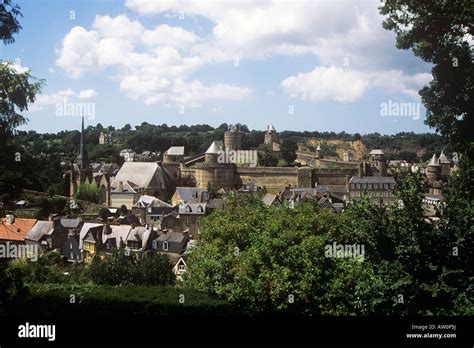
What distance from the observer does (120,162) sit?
1489 inches

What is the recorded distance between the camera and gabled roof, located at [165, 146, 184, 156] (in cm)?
4378

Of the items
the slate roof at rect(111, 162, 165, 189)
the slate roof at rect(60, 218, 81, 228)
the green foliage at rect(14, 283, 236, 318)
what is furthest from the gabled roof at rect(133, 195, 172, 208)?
the green foliage at rect(14, 283, 236, 318)

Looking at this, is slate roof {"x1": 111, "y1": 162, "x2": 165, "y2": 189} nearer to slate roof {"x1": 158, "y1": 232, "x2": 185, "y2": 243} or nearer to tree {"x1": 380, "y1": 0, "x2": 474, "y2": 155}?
slate roof {"x1": 158, "y1": 232, "x2": 185, "y2": 243}

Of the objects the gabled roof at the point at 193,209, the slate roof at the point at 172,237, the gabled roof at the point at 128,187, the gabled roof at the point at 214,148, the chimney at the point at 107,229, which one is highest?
the gabled roof at the point at 214,148

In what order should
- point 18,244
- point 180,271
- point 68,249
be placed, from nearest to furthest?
point 18,244, point 68,249, point 180,271

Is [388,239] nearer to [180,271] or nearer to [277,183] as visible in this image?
[180,271]

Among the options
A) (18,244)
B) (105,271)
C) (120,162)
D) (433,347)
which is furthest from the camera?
(120,162)

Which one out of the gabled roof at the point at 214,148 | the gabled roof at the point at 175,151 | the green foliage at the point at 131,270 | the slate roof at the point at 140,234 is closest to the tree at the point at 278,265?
the green foliage at the point at 131,270

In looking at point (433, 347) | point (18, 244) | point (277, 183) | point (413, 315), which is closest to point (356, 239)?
point (413, 315)

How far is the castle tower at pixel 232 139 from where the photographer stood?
56581 millimetres

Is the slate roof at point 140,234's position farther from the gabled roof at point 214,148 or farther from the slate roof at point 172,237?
the gabled roof at point 214,148

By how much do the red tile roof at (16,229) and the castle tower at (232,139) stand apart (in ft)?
133

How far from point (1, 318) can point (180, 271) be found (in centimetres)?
972

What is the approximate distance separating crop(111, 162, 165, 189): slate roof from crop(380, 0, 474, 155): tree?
23515 mm
